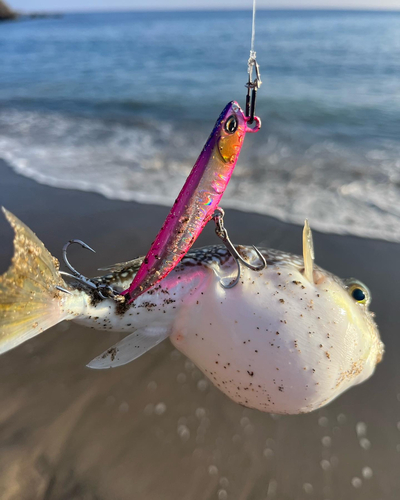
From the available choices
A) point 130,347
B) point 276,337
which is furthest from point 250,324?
point 130,347

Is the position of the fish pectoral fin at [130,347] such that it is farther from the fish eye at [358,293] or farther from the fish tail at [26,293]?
the fish eye at [358,293]

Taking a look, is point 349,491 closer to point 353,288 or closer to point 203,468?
point 203,468

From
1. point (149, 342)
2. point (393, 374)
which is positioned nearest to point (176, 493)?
point (149, 342)

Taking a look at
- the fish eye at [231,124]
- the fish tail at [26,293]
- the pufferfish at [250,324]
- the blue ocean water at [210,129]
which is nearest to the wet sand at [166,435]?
the pufferfish at [250,324]

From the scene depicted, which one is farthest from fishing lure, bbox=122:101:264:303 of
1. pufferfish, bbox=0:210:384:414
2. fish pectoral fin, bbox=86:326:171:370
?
fish pectoral fin, bbox=86:326:171:370

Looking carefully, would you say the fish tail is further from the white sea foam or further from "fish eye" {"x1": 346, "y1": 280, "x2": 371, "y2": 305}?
the white sea foam

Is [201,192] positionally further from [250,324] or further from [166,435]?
[166,435]

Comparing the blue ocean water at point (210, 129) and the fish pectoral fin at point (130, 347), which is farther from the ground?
the fish pectoral fin at point (130, 347)
